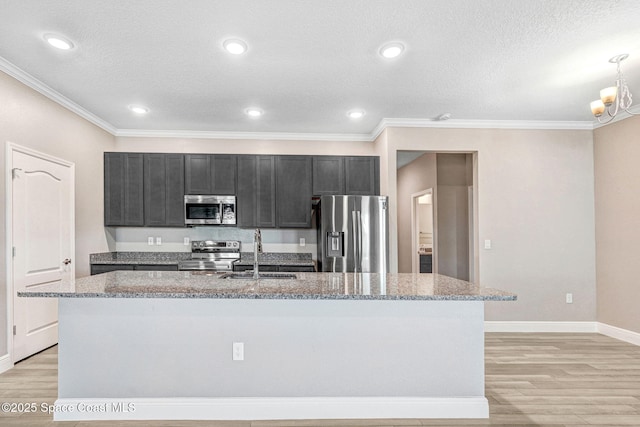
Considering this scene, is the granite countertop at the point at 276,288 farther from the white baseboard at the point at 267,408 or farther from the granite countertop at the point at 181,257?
the granite countertop at the point at 181,257

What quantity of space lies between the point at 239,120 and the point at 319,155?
1183mm

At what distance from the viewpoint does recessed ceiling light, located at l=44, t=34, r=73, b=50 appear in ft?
8.41

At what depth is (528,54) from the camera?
2.84 metres

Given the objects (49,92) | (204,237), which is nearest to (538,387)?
(204,237)

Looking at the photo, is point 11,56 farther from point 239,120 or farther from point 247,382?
point 247,382

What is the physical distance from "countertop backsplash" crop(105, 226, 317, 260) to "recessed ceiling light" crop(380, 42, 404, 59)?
2.78m

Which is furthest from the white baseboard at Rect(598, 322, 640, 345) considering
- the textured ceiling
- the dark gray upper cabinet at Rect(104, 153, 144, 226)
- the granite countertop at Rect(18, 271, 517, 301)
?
the dark gray upper cabinet at Rect(104, 153, 144, 226)

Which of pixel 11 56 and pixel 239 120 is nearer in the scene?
pixel 11 56

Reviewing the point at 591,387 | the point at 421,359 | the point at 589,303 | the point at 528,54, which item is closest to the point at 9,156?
the point at 421,359

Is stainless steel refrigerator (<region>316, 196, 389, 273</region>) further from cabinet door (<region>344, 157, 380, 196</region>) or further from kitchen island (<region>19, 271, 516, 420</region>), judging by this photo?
kitchen island (<region>19, 271, 516, 420</region>)

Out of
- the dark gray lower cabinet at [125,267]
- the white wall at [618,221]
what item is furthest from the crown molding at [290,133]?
the dark gray lower cabinet at [125,267]

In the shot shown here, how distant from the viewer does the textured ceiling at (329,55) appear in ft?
7.45

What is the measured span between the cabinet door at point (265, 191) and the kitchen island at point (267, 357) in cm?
249

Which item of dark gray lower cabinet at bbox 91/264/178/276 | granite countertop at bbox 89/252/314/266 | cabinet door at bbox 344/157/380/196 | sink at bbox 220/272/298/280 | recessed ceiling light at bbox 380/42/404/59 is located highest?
recessed ceiling light at bbox 380/42/404/59
